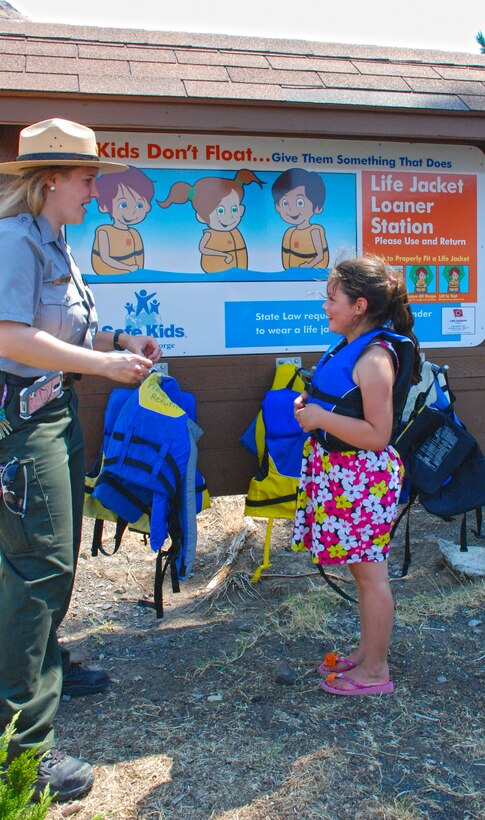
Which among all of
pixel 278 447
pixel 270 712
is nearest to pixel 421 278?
pixel 278 447

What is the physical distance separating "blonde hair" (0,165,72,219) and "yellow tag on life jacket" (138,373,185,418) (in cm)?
103

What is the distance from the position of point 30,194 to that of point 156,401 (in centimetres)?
110

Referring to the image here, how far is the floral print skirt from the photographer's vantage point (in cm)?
276

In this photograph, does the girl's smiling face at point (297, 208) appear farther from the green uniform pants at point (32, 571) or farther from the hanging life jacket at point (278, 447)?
the green uniform pants at point (32, 571)

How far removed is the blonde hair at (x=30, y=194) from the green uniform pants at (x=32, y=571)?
576 mm

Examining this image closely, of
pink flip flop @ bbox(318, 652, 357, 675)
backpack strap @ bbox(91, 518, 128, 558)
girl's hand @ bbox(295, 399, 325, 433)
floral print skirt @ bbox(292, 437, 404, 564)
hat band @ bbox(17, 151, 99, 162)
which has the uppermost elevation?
hat band @ bbox(17, 151, 99, 162)

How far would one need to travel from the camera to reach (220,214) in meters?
3.60

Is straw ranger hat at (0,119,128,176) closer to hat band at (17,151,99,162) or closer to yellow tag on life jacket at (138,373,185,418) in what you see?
hat band at (17,151,99,162)

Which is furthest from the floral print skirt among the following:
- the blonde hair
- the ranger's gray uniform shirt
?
the blonde hair

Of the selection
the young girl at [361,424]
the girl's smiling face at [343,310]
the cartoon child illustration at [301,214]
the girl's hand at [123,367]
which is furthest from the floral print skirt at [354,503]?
the cartoon child illustration at [301,214]

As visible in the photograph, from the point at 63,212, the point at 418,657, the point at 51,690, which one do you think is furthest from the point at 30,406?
the point at 418,657

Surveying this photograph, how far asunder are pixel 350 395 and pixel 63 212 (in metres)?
1.16

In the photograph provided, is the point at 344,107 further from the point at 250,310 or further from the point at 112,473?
the point at 112,473

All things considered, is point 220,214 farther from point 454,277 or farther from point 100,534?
point 100,534
